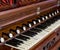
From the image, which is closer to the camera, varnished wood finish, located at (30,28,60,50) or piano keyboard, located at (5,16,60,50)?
piano keyboard, located at (5,16,60,50)

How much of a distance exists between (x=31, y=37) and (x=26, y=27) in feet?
0.81

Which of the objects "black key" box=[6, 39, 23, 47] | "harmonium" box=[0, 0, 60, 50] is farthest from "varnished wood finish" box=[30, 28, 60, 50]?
"black key" box=[6, 39, 23, 47]

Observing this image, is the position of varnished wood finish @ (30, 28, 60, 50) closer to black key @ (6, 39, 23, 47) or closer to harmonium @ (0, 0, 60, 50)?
harmonium @ (0, 0, 60, 50)

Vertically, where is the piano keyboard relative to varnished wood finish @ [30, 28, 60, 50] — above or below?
above

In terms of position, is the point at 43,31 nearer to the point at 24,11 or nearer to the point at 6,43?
the point at 24,11

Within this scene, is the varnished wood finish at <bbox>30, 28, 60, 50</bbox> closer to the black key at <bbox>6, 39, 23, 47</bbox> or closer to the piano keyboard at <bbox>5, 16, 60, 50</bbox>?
the piano keyboard at <bbox>5, 16, 60, 50</bbox>

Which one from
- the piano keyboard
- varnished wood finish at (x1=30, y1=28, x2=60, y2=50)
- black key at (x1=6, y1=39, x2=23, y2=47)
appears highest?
black key at (x1=6, y1=39, x2=23, y2=47)

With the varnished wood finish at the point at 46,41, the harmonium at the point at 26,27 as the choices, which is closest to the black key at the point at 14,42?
the harmonium at the point at 26,27

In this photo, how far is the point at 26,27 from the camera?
2.47 m

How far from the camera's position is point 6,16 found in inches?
85.2

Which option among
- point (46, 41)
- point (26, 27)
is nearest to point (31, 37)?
point (26, 27)

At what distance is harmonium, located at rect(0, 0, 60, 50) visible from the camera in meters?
2.05

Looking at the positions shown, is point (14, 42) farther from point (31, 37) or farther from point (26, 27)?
point (26, 27)

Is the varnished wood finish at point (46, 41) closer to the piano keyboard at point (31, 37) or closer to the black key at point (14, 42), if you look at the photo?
the piano keyboard at point (31, 37)
